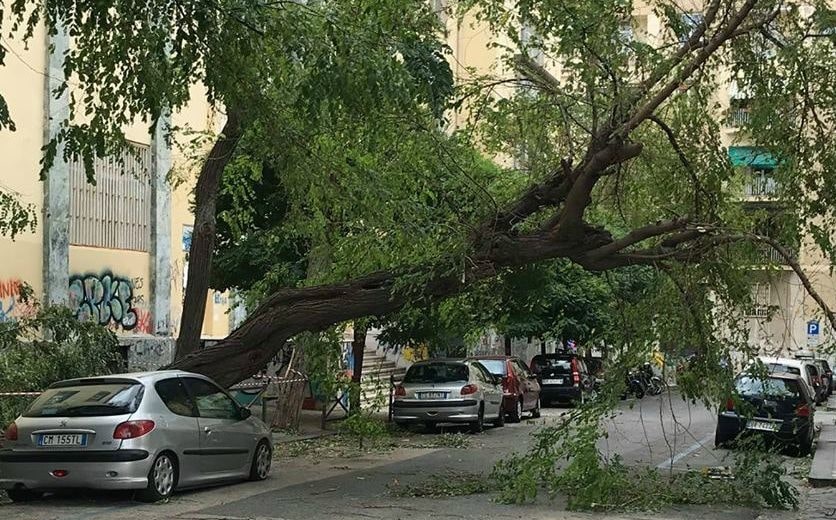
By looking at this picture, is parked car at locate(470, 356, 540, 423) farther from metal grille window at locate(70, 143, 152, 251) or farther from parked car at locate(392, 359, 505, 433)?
metal grille window at locate(70, 143, 152, 251)

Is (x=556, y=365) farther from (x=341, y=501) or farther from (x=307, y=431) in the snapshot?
(x=341, y=501)

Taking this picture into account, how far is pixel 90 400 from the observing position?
12.1 metres

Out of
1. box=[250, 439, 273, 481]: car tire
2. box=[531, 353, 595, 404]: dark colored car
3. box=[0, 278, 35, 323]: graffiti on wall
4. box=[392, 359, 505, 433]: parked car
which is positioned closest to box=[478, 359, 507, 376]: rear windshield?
box=[392, 359, 505, 433]: parked car

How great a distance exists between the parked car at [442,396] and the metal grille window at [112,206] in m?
6.44

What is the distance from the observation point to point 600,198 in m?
14.5

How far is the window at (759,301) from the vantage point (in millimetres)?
12945

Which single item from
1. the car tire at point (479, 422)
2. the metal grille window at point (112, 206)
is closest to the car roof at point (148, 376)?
the metal grille window at point (112, 206)

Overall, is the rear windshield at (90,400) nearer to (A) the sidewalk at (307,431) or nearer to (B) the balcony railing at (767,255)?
(B) the balcony railing at (767,255)

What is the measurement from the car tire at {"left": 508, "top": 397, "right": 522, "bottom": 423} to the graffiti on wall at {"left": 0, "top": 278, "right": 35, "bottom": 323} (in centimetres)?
1136

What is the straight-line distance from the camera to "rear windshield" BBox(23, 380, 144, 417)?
11906 millimetres

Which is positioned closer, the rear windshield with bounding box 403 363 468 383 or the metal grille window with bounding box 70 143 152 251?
the metal grille window with bounding box 70 143 152 251

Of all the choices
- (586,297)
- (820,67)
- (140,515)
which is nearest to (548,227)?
(820,67)

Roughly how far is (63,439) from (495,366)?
52.1 feet

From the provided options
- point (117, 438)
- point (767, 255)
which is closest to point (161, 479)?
point (117, 438)
